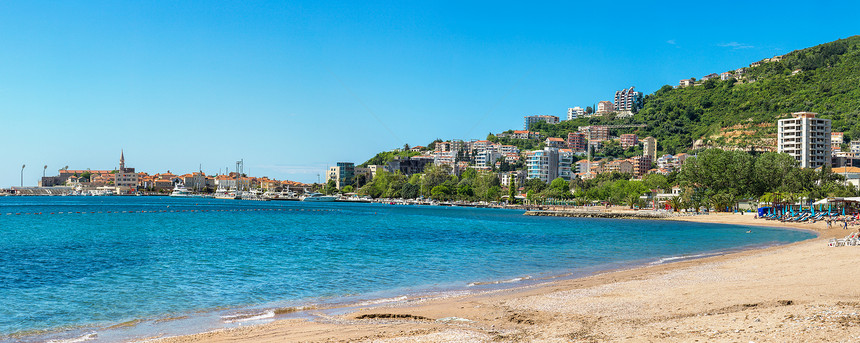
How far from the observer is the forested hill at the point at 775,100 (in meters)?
144

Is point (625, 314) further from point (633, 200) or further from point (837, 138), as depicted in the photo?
point (837, 138)

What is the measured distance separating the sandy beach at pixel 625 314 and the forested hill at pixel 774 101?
434 ft

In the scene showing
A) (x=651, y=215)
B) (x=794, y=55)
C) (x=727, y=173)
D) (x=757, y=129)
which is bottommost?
(x=651, y=215)

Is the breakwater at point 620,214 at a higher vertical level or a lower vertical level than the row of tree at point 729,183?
lower

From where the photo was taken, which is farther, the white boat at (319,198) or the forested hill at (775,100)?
the white boat at (319,198)

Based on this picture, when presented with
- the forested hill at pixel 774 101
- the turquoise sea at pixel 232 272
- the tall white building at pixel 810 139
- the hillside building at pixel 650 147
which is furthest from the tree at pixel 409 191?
the turquoise sea at pixel 232 272

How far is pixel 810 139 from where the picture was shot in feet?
381

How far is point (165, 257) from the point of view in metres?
25.9

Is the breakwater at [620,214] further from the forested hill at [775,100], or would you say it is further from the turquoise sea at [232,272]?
the forested hill at [775,100]

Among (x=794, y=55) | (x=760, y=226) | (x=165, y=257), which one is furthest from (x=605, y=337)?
(x=794, y=55)

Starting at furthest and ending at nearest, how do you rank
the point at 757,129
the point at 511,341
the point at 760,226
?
1. the point at 757,129
2. the point at 760,226
3. the point at 511,341

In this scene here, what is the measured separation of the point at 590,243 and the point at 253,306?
2537 cm

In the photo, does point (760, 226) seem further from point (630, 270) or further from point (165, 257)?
point (165, 257)

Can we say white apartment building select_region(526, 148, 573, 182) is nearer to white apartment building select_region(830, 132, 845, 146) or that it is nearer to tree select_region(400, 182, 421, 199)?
tree select_region(400, 182, 421, 199)
